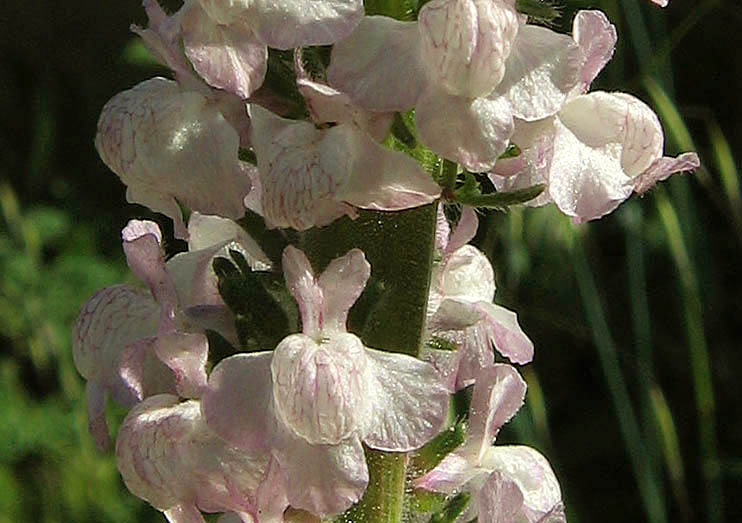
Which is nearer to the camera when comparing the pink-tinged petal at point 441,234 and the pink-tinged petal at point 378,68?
the pink-tinged petal at point 378,68

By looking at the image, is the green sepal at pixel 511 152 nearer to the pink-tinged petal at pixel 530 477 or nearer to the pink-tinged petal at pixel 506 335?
the pink-tinged petal at pixel 506 335

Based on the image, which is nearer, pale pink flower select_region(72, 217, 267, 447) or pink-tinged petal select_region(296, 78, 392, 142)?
pink-tinged petal select_region(296, 78, 392, 142)

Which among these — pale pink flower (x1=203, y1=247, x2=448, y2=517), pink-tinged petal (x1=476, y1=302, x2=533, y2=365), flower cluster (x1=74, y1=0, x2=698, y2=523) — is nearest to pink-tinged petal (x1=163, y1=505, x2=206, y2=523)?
flower cluster (x1=74, y1=0, x2=698, y2=523)

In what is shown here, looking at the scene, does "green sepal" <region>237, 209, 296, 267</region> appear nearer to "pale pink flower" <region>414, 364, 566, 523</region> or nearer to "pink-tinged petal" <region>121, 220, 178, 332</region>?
"pink-tinged petal" <region>121, 220, 178, 332</region>

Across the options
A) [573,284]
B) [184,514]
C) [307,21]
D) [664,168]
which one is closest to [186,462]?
[184,514]

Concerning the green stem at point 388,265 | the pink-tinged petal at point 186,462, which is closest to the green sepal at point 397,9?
the green stem at point 388,265

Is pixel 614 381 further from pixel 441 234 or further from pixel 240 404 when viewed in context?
pixel 240 404
